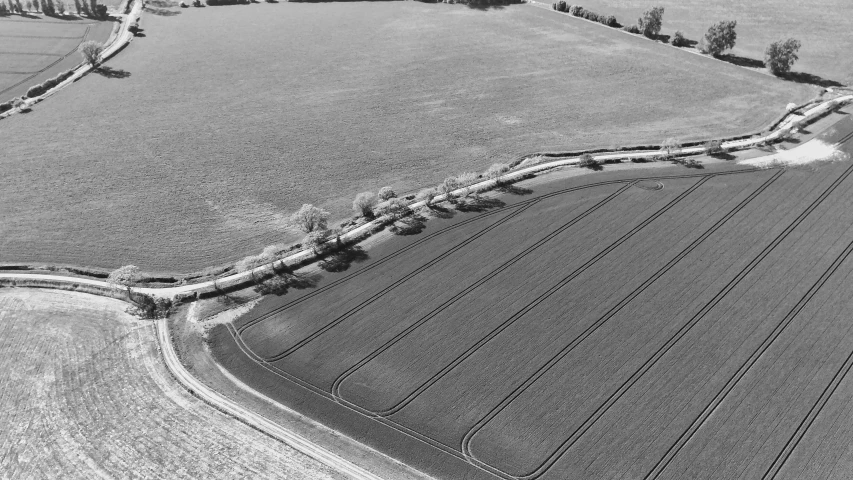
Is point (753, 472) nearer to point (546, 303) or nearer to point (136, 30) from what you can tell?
point (546, 303)

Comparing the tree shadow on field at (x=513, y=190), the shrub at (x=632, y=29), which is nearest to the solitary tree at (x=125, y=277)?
the tree shadow on field at (x=513, y=190)

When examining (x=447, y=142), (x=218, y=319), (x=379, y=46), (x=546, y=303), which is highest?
(x=379, y=46)

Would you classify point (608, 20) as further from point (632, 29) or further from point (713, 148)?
point (713, 148)

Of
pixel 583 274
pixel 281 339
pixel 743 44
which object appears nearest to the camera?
pixel 281 339

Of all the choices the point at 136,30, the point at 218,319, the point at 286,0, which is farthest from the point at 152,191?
the point at 286,0

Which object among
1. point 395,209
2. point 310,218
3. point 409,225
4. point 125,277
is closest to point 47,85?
point 125,277
